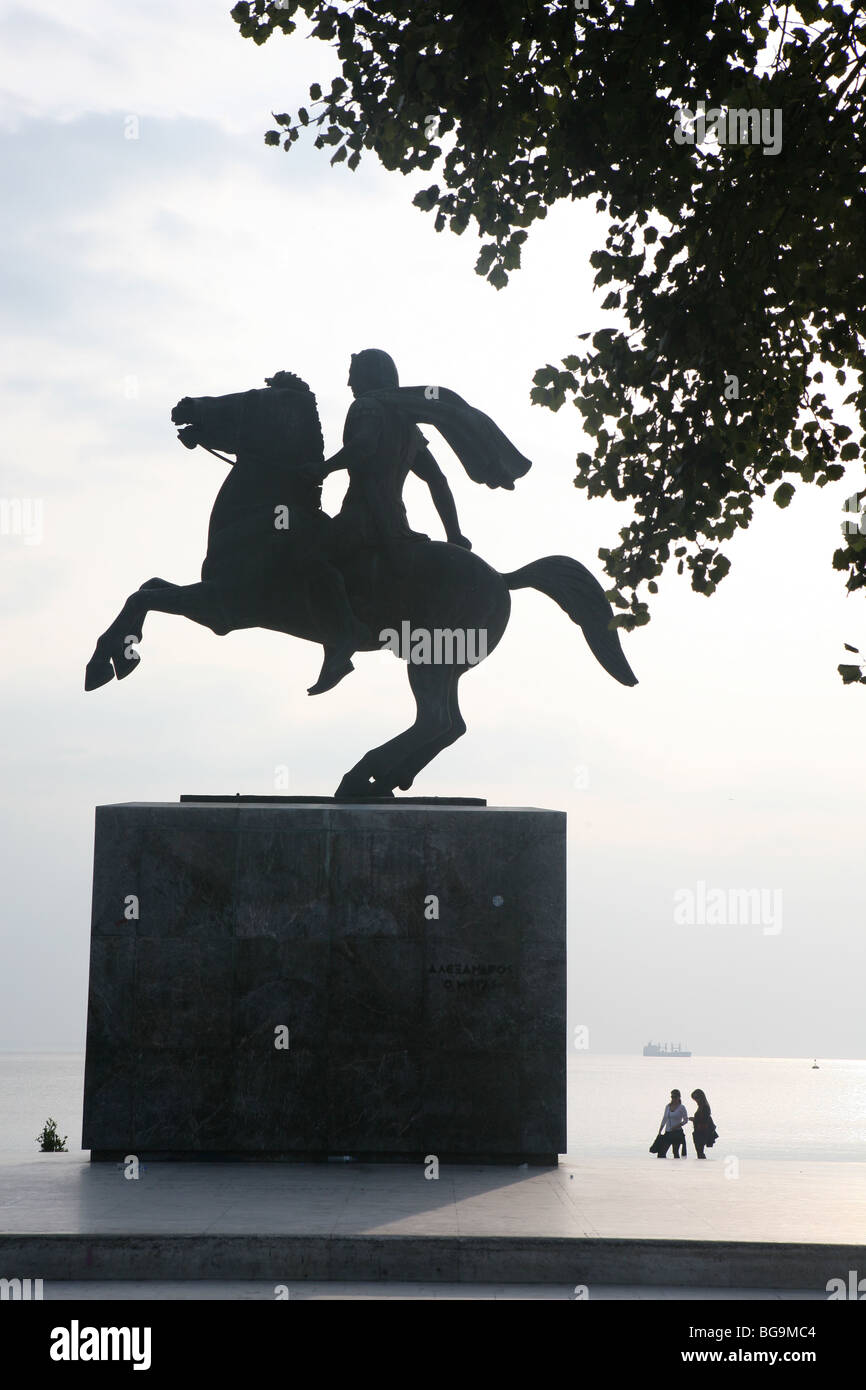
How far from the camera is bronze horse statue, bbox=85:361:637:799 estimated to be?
464 inches

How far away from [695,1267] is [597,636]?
239 inches

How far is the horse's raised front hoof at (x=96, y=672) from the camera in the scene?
1159 centimetres

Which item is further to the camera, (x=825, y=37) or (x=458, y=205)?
(x=458, y=205)

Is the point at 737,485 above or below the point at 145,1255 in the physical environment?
above

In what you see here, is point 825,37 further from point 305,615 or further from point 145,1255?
point 145,1255

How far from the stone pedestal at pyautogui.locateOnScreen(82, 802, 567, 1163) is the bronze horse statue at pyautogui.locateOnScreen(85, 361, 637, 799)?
1206 millimetres

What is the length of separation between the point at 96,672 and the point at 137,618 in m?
0.52

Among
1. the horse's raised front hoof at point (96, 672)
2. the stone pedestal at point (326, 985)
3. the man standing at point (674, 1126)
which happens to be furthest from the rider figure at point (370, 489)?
the man standing at point (674, 1126)

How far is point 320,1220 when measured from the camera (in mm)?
7777

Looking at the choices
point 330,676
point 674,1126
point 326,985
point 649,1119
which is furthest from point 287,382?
point 649,1119

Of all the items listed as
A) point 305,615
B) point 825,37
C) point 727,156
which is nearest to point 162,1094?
point 305,615

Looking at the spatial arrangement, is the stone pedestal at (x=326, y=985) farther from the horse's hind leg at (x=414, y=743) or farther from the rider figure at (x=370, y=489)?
the rider figure at (x=370, y=489)

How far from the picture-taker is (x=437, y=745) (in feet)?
39.4
